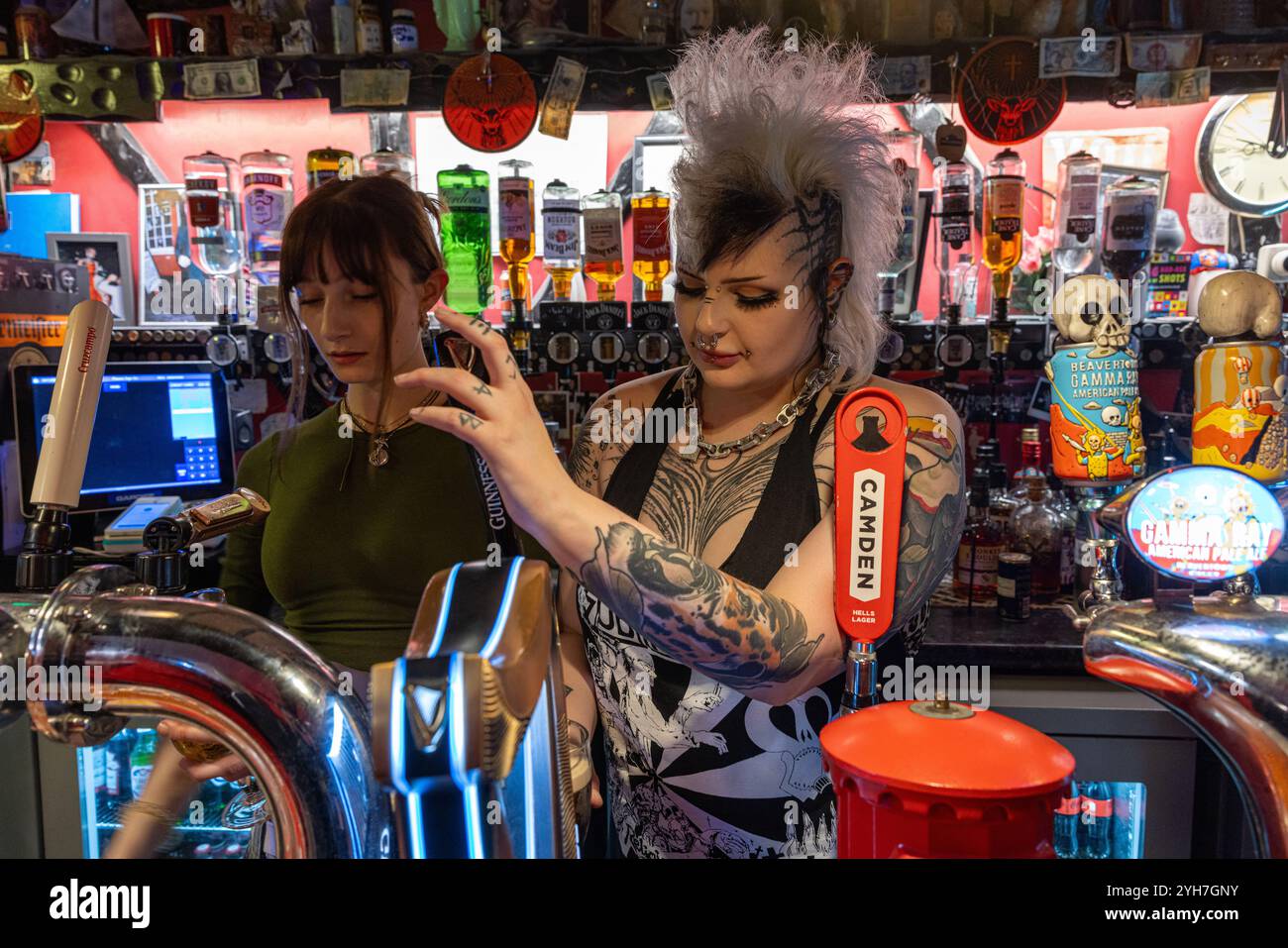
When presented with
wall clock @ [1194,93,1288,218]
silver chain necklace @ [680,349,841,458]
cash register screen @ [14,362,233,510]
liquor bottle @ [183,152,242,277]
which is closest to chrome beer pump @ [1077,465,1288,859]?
silver chain necklace @ [680,349,841,458]

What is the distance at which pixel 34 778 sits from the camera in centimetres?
225

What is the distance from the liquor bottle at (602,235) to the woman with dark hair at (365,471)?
1.21m

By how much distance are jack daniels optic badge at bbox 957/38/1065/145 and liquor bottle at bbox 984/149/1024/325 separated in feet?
0.32

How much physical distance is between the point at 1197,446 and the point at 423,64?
2186 mm

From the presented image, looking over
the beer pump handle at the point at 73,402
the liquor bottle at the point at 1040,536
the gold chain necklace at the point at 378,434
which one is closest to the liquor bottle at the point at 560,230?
the gold chain necklace at the point at 378,434

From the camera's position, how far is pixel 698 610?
35.1 inches

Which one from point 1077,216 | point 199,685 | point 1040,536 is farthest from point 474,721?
point 1077,216

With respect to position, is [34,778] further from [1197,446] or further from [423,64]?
[1197,446]

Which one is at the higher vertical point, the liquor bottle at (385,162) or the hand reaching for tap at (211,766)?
the liquor bottle at (385,162)

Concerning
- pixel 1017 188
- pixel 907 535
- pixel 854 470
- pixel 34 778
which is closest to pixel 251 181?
pixel 34 778

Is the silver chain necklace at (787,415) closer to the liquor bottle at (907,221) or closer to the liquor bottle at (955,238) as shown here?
the liquor bottle at (907,221)

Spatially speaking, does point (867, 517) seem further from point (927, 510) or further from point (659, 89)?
point (659, 89)

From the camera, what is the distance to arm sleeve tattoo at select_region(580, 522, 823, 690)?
0.89 m

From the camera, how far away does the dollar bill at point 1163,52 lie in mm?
2473
